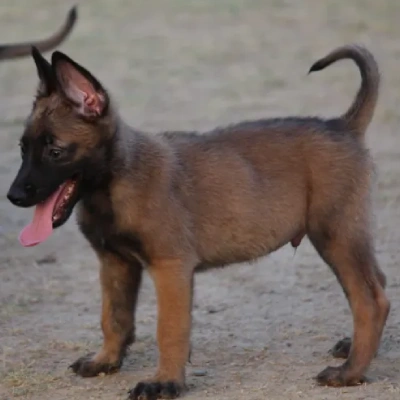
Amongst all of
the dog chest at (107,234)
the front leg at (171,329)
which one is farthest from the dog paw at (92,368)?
the dog chest at (107,234)

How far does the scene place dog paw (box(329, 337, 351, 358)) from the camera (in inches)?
231

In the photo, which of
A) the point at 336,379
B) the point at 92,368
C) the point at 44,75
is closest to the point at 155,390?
the point at 92,368

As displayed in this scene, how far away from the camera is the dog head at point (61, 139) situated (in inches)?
198

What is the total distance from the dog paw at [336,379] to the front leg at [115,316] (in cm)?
94

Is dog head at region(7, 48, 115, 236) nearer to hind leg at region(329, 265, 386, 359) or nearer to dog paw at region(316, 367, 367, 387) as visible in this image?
dog paw at region(316, 367, 367, 387)

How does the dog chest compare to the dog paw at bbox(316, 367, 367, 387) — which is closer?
the dog chest

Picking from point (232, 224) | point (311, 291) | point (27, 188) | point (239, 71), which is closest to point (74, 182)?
point (27, 188)

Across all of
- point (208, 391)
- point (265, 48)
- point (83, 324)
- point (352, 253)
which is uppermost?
point (352, 253)

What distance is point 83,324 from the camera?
664 centimetres

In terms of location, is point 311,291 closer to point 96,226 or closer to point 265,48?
point 96,226

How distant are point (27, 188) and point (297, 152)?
4.50 ft

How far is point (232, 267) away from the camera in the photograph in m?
7.61

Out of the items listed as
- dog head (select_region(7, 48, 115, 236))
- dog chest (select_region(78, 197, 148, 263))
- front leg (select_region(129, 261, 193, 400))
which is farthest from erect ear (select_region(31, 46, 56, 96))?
front leg (select_region(129, 261, 193, 400))

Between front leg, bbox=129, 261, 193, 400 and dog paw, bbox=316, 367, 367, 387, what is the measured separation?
2.09ft
